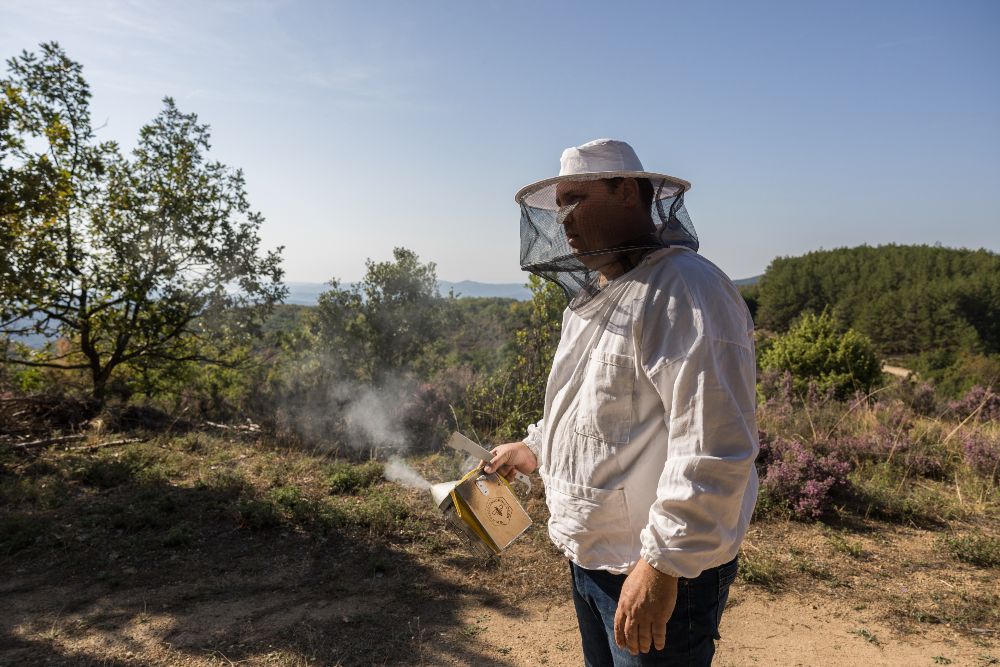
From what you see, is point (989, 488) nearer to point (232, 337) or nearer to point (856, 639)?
point (856, 639)

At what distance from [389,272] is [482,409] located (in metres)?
3.17

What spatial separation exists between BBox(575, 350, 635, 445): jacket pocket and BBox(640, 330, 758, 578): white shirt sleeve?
123 millimetres

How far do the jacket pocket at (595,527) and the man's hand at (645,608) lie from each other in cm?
11

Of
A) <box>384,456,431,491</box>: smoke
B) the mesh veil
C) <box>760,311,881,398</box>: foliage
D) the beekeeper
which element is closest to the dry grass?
<box>384,456,431,491</box>: smoke

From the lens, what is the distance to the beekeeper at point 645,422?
1329 millimetres

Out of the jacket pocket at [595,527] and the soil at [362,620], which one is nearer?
the jacket pocket at [595,527]

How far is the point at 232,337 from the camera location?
27.7 ft

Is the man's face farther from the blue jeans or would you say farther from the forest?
the forest

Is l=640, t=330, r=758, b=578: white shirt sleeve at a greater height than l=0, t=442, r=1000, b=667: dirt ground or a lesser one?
greater

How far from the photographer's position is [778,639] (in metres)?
3.34

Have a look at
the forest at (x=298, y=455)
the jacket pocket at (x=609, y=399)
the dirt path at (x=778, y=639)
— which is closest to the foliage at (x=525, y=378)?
the forest at (x=298, y=455)

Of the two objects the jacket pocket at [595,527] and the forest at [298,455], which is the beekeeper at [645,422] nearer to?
the jacket pocket at [595,527]

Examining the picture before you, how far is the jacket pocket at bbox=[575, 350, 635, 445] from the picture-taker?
59.0 inches

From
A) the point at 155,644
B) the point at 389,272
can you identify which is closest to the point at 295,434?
the point at 389,272
